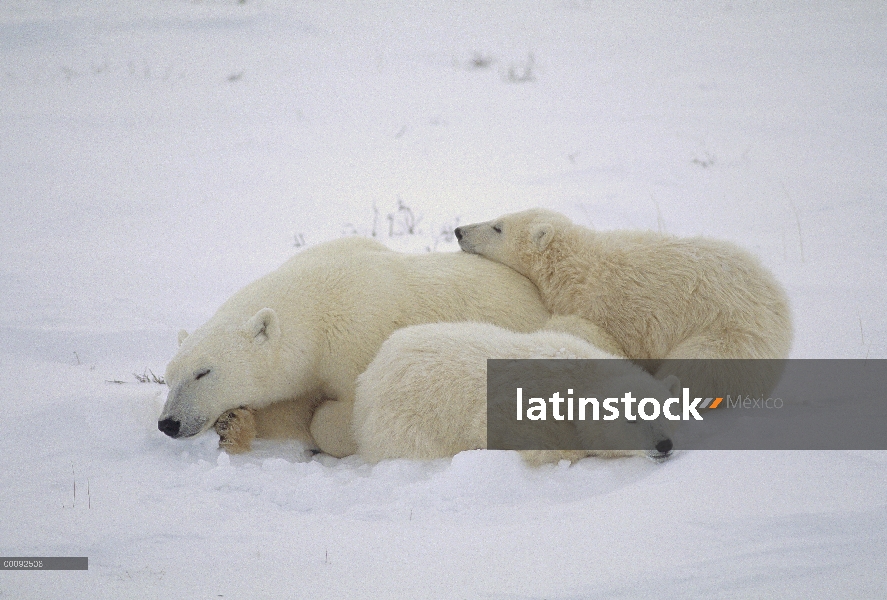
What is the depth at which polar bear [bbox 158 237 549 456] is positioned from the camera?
4426 mm

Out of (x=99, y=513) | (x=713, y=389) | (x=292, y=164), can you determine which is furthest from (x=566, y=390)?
(x=292, y=164)

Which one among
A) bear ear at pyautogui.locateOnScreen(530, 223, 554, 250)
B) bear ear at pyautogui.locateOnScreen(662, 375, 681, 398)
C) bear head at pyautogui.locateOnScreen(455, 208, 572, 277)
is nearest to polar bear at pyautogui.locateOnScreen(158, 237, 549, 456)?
bear head at pyautogui.locateOnScreen(455, 208, 572, 277)

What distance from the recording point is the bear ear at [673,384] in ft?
14.2

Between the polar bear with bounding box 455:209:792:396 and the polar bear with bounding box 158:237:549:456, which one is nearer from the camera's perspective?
the polar bear with bounding box 158:237:549:456

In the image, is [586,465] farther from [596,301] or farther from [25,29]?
[25,29]

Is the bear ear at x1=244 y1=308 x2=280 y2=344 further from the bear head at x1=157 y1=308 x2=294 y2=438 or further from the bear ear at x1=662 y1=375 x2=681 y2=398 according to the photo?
the bear ear at x1=662 y1=375 x2=681 y2=398

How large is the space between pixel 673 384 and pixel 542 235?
57.2 inches

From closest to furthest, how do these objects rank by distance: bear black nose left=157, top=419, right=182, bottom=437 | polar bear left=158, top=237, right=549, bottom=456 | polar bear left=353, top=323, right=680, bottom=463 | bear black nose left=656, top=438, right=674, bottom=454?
1. bear black nose left=656, top=438, right=674, bottom=454
2. polar bear left=353, top=323, right=680, bottom=463
3. bear black nose left=157, top=419, right=182, bottom=437
4. polar bear left=158, top=237, right=549, bottom=456

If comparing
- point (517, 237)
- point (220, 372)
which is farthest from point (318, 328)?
point (517, 237)

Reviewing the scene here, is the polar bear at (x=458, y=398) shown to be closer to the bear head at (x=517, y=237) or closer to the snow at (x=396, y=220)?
the snow at (x=396, y=220)

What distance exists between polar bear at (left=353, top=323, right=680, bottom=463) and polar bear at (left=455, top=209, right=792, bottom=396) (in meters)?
0.46

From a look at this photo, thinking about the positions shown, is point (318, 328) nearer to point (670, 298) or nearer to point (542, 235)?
point (542, 235)

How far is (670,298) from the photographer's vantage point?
4.84 metres

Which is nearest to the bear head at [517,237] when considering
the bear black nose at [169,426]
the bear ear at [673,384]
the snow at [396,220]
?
the bear ear at [673,384]
